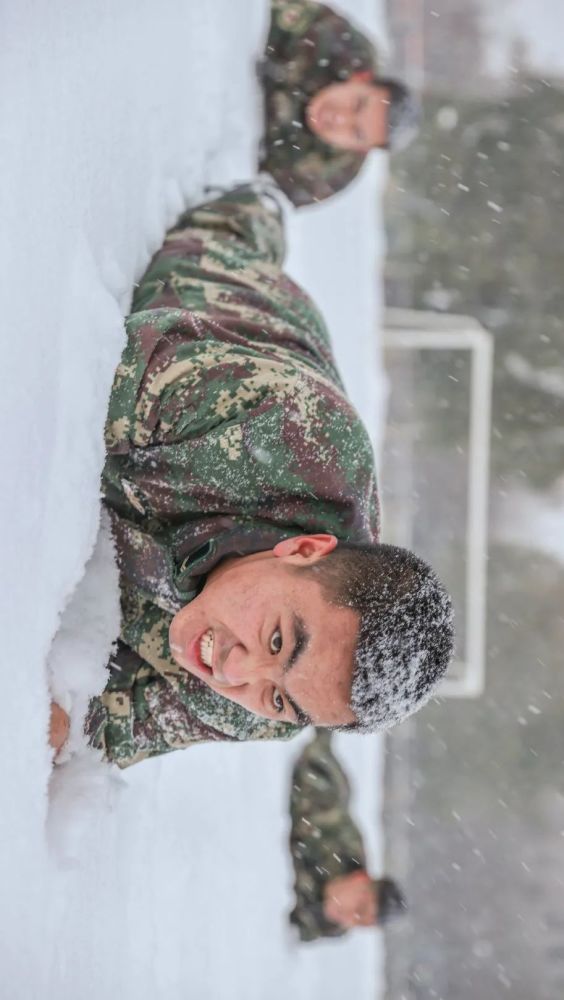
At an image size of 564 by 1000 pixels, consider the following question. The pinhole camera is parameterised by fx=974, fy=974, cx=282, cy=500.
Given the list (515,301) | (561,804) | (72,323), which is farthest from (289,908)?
(515,301)

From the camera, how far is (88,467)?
2.80 ft

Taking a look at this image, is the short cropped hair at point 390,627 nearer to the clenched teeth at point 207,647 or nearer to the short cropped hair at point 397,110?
the clenched teeth at point 207,647

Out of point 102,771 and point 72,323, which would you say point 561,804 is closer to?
point 102,771

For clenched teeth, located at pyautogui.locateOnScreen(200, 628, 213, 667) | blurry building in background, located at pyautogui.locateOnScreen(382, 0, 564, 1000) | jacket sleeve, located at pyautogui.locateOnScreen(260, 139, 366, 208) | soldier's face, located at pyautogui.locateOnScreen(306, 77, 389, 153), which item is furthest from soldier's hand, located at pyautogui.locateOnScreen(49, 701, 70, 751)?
blurry building in background, located at pyautogui.locateOnScreen(382, 0, 564, 1000)

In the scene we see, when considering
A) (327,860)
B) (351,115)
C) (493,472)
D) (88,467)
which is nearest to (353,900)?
(327,860)

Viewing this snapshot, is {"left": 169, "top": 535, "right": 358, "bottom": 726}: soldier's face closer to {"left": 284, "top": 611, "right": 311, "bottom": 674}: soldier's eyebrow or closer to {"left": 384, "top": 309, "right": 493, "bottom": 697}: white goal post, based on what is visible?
{"left": 284, "top": 611, "right": 311, "bottom": 674}: soldier's eyebrow

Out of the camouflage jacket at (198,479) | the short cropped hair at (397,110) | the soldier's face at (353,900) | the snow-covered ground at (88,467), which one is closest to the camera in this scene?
the snow-covered ground at (88,467)

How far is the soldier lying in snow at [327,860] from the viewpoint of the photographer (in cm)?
188

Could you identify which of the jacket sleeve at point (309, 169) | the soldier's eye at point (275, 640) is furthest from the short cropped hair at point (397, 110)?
the soldier's eye at point (275, 640)

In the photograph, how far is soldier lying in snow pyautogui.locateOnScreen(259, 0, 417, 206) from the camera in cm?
189

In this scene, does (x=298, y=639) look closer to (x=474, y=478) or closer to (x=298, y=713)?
(x=298, y=713)

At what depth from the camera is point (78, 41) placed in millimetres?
875

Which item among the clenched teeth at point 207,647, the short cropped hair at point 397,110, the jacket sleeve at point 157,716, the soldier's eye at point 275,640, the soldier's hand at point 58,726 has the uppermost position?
the short cropped hair at point 397,110

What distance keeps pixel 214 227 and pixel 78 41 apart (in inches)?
20.6
